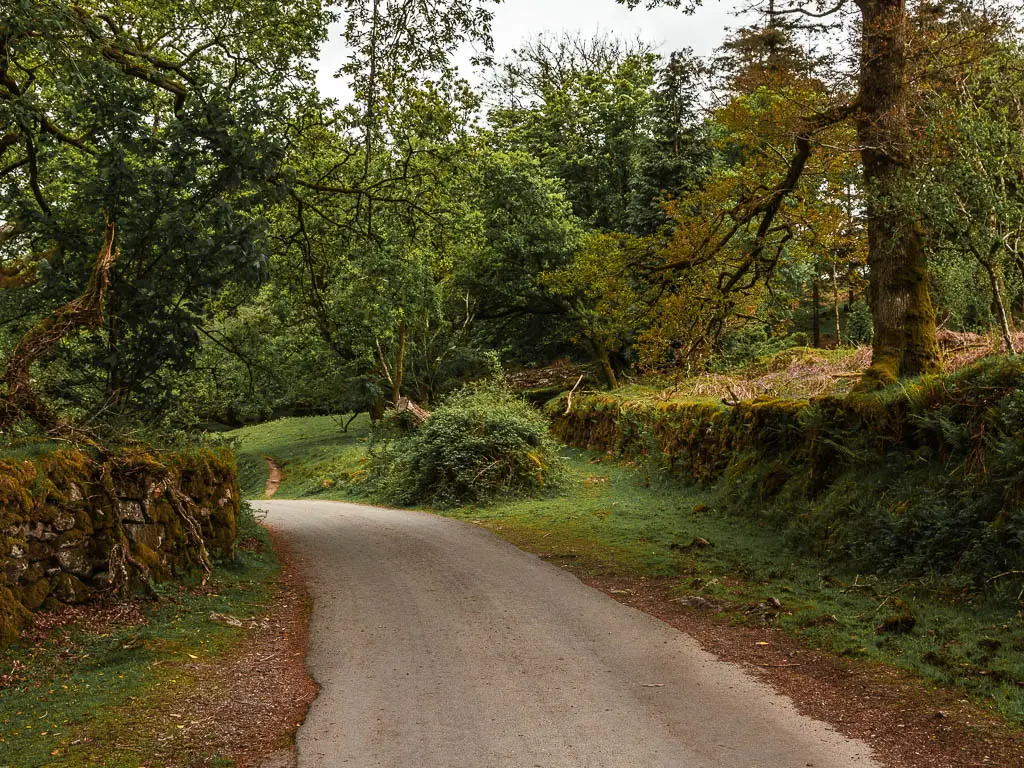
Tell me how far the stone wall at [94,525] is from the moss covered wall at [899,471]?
7889 millimetres

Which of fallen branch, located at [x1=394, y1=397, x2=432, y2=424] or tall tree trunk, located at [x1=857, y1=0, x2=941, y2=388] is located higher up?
tall tree trunk, located at [x1=857, y1=0, x2=941, y2=388]

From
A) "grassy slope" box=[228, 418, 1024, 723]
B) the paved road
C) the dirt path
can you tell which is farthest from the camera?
the dirt path

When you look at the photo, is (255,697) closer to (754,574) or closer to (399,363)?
(754,574)

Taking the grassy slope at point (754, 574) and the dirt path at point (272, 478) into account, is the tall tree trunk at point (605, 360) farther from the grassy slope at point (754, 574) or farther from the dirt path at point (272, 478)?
the dirt path at point (272, 478)

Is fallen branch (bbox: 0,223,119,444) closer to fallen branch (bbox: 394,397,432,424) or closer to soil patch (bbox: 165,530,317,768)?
soil patch (bbox: 165,530,317,768)

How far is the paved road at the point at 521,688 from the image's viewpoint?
16.0ft

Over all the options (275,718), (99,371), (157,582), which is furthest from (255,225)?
(275,718)

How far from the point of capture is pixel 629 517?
14484 mm

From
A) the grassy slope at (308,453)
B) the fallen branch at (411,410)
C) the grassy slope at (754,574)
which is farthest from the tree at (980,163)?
the fallen branch at (411,410)

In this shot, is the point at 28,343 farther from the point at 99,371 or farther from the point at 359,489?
the point at 359,489

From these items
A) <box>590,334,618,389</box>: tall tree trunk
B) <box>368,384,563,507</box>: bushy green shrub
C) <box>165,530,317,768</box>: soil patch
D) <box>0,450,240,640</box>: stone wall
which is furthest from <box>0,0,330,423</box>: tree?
<box>590,334,618,389</box>: tall tree trunk

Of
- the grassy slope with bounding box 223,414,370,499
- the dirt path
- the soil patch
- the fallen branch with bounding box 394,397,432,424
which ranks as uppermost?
the fallen branch with bounding box 394,397,432,424

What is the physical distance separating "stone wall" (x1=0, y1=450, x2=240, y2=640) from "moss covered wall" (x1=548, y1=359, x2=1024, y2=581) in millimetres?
7889

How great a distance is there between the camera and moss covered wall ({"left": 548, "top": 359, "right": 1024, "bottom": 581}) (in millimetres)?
8039
